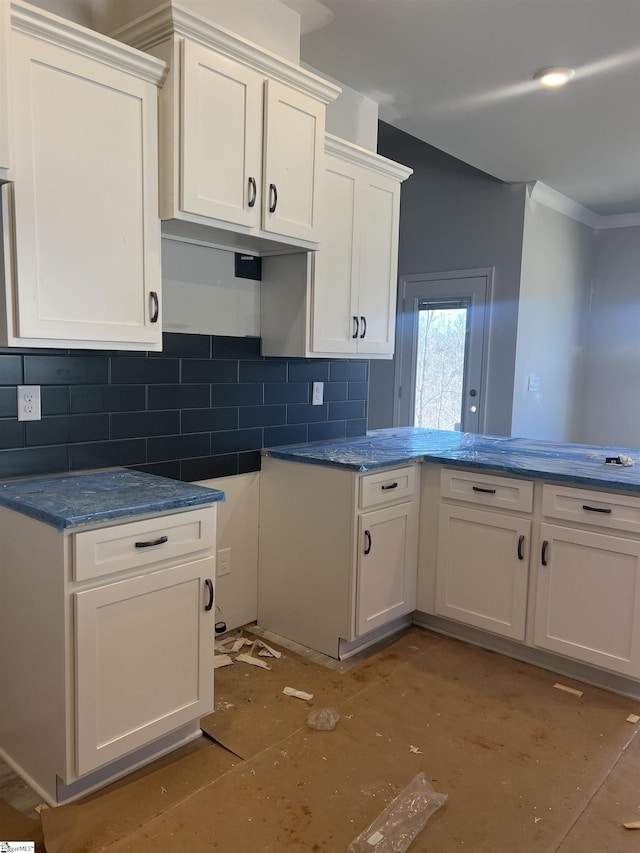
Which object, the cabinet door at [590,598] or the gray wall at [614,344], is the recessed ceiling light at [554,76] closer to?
the cabinet door at [590,598]

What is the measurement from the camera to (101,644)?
1845mm

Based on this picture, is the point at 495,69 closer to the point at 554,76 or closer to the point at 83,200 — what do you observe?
the point at 554,76

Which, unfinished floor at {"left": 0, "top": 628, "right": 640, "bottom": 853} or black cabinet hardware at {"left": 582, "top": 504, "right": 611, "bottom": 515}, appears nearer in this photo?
unfinished floor at {"left": 0, "top": 628, "right": 640, "bottom": 853}

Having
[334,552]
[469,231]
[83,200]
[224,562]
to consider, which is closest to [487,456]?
[334,552]

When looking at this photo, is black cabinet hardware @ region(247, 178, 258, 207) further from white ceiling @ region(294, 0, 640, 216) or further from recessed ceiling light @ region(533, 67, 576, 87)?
recessed ceiling light @ region(533, 67, 576, 87)

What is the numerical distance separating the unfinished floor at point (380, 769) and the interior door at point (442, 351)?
104 inches

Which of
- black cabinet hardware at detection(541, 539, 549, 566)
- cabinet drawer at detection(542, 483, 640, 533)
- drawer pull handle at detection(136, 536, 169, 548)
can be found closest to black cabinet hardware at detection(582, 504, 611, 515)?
cabinet drawer at detection(542, 483, 640, 533)

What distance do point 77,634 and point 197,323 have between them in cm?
140

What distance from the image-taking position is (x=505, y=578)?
2811 millimetres

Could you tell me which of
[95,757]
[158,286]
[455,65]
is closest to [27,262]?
[158,286]

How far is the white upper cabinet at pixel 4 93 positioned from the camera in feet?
5.76

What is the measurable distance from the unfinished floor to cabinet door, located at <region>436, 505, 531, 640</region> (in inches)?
8.9

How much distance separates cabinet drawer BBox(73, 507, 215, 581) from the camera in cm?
179

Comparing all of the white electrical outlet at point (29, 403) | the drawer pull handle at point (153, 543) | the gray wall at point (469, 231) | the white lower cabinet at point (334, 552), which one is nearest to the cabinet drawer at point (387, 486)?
the white lower cabinet at point (334, 552)
